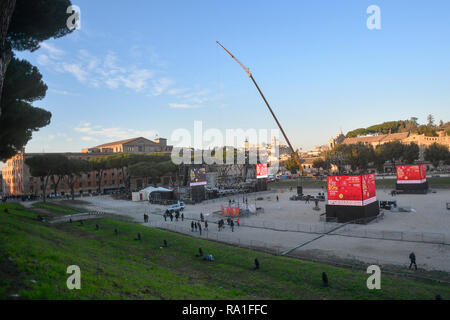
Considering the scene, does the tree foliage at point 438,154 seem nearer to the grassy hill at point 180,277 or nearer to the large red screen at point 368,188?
the large red screen at point 368,188

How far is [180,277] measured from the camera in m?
13.3

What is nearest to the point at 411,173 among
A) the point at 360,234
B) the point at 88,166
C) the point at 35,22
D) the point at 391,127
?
the point at 360,234

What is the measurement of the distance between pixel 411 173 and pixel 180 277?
43913 millimetres

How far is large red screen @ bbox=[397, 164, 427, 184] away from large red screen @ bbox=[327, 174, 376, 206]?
19928 mm

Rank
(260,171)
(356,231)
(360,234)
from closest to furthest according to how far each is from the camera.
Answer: (360,234) < (356,231) < (260,171)

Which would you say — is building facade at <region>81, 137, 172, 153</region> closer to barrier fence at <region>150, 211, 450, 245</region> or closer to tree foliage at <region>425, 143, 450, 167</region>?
barrier fence at <region>150, 211, 450, 245</region>

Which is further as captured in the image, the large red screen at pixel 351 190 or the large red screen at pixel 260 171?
the large red screen at pixel 260 171

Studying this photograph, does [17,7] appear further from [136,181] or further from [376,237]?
[136,181]

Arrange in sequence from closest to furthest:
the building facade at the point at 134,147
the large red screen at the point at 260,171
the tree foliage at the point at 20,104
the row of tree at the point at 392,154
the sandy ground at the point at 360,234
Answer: the sandy ground at the point at 360,234 → the tree foliage at the point at 20,104 → the large red screen at the point at 260,171 → the row of tree at the point at 392,154 → the building facade at the point at 134,147

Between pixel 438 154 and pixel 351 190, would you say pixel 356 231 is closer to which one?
pixel 351 190

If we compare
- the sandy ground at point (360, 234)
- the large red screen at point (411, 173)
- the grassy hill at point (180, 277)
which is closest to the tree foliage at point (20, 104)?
→ the grassy hill at point (180, 277)

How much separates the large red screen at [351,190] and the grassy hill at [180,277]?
45.8ft

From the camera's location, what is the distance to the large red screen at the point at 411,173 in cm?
Answer: 4241

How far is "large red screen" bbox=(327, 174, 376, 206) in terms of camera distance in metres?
26.5
